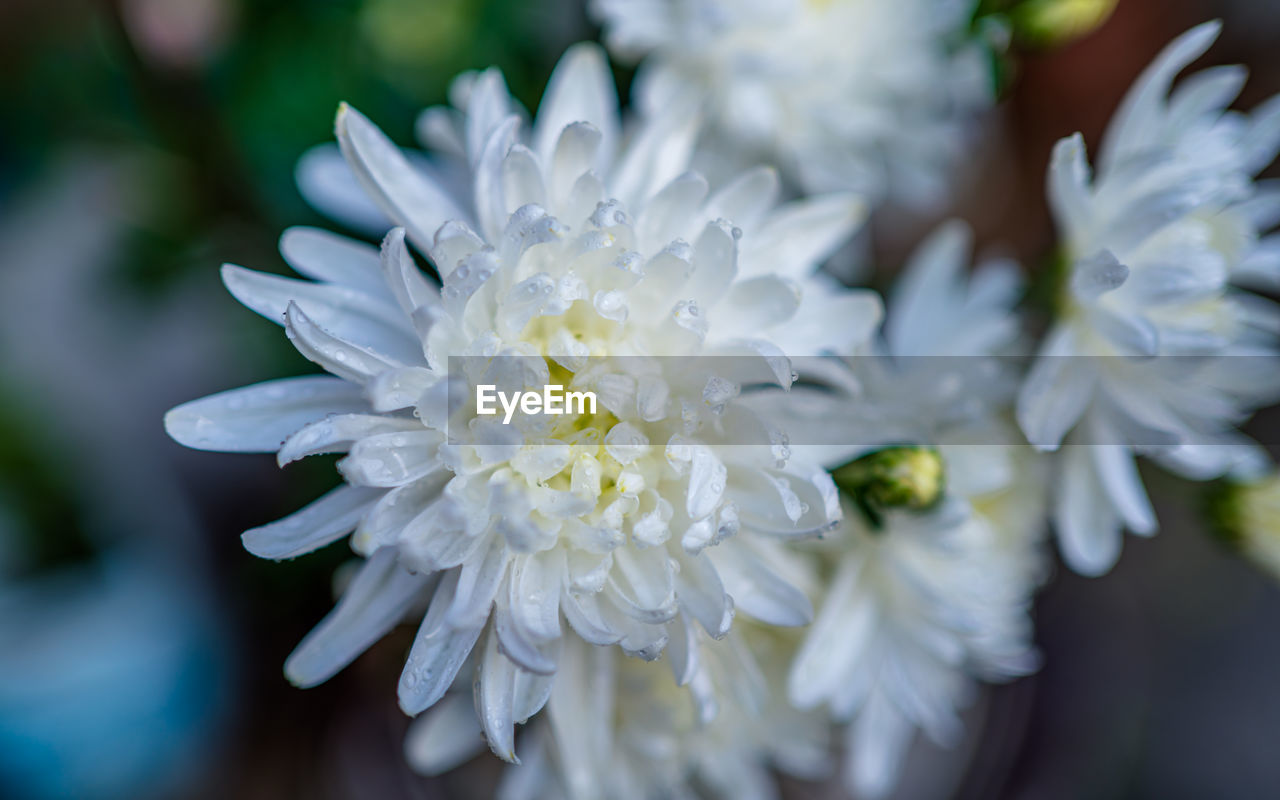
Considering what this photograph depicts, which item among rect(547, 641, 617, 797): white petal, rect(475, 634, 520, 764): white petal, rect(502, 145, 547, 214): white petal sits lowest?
rect(547, 641, 617, 797): white petal

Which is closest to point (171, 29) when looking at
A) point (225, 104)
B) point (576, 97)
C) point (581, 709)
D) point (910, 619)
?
point (225, 104)

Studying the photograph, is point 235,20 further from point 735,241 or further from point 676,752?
point 676,752

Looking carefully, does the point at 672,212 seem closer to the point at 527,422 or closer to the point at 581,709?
the point at 527,422

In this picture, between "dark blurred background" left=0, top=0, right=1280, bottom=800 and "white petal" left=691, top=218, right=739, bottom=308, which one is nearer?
"white petal" left=691, top=218, right=739, bottom=308

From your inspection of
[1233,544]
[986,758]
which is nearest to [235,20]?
[1233,544]

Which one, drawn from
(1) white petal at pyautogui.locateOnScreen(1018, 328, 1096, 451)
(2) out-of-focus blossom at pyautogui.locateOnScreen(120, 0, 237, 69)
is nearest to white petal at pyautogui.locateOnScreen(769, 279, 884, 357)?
(1) white petal at pyautogui.locateOnScreen(1018, 328, 1096, 451)

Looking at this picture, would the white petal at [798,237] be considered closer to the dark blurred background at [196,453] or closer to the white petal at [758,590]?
the white petal at [758,590]

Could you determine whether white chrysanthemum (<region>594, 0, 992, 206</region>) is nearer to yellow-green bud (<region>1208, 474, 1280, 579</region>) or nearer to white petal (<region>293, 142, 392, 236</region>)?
white petal (<region>293, 142, 392, 236</region>)
